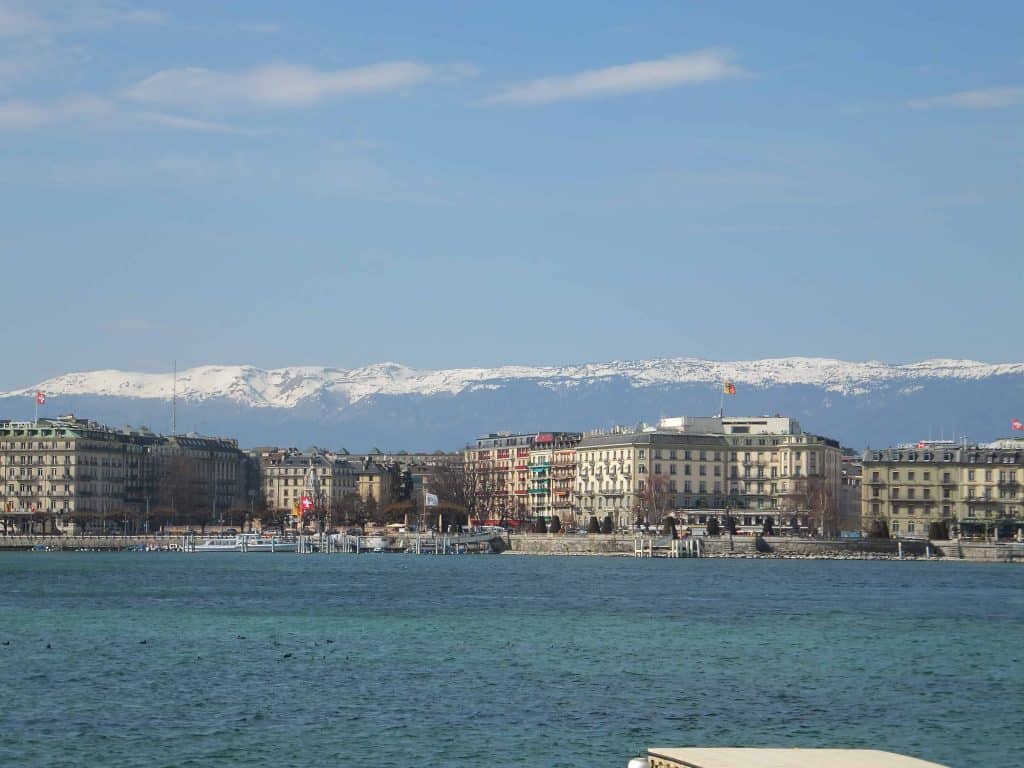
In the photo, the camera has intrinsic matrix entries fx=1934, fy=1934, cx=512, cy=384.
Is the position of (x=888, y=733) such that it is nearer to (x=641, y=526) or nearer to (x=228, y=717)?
(x=228, y=717)

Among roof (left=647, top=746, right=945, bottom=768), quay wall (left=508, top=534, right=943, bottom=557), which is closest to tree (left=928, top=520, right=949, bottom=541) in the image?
quay wall (left=508, top=534, right=943, bottom=557)

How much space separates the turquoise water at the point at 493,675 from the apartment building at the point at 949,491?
300 ft

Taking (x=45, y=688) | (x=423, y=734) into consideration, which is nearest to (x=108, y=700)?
(x=45, y=688)

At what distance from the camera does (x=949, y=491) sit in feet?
637

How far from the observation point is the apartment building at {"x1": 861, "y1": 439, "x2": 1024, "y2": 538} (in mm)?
193375

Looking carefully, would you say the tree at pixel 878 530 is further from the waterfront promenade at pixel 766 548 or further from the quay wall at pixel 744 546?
the quay wall at pixel 744 546

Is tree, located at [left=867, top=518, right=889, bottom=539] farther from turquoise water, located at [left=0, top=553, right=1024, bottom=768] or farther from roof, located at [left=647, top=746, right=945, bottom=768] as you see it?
roof, located at [left=647, top=746, right=945, bottom=768]

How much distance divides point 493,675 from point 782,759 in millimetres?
27122

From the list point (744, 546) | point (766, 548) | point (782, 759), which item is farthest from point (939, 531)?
point (782, 759)

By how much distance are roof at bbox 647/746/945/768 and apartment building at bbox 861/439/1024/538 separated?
167952 millimetres

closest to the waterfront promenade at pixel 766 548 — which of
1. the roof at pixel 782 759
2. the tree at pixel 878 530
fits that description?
the tree at pixel 878 530

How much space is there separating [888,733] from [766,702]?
5037mm

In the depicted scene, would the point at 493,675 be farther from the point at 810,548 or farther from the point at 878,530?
the point at 878,530

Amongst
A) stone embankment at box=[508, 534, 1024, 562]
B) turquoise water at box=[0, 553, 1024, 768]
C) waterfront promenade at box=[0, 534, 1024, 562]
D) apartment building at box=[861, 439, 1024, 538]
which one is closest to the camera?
turquoise water at box=[0, 553, 1024, 768]
